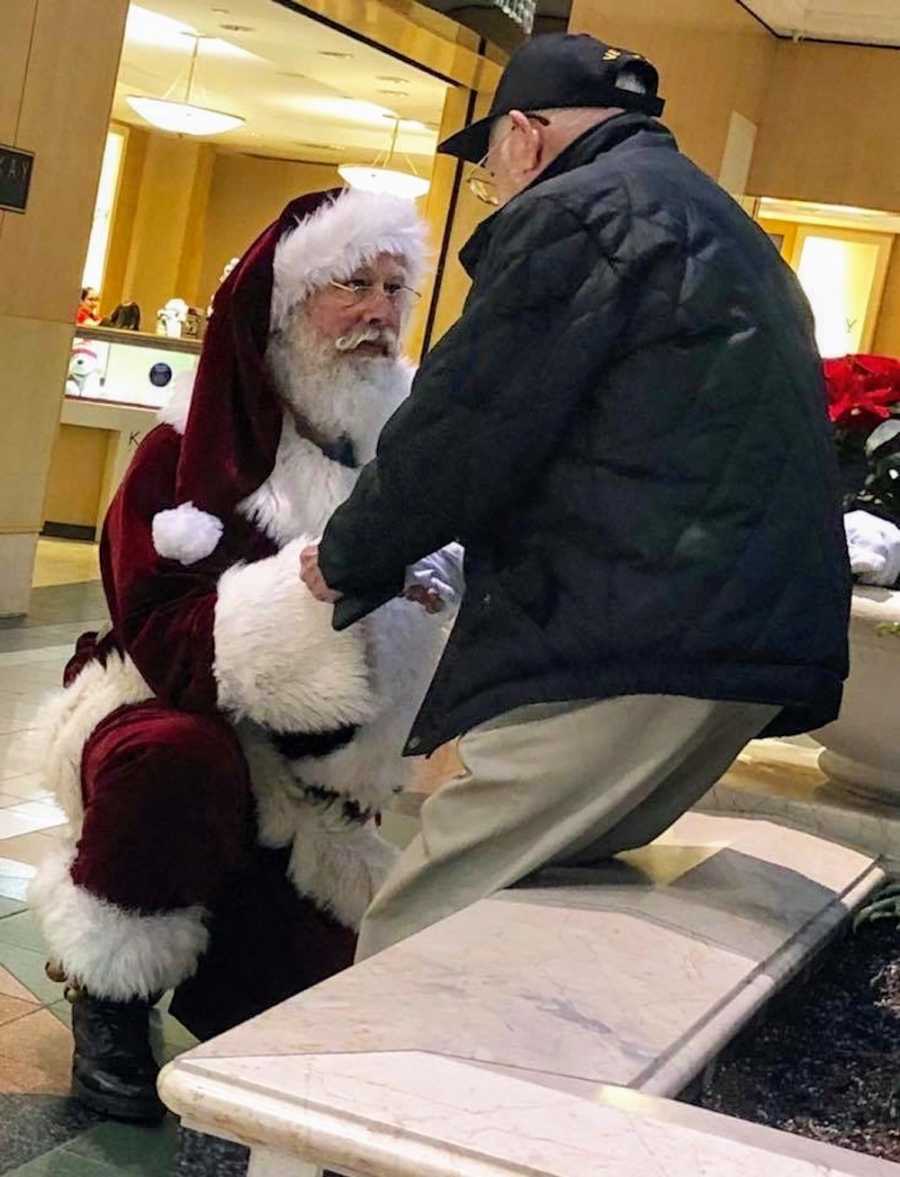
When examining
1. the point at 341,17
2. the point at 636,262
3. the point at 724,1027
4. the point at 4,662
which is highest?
the point at 341,17

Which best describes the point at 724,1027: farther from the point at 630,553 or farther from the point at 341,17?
the point at 341,17

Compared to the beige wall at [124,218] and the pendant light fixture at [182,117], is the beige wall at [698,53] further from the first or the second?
the beige wall at [124,218]

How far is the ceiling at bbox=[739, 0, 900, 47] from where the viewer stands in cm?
1007

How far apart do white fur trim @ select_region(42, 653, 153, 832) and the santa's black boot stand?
0.29 m

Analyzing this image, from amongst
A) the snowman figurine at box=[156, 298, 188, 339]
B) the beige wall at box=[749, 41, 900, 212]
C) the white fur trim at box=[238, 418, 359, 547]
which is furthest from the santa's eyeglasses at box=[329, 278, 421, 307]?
the snowman figurine at box=[156, 298, 188, 339]

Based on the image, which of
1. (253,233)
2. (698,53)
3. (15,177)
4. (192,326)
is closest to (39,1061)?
(15,177)

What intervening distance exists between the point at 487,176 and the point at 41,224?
4.42 m

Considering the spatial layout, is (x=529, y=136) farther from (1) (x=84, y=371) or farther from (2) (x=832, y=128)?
(2) (x=832, y=128)

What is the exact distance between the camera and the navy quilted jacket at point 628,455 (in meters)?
1.73

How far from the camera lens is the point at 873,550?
2.50m

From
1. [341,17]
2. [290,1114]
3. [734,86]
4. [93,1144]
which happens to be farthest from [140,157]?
[290,1114]

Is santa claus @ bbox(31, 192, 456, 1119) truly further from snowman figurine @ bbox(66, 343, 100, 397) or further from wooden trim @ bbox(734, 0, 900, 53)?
wooden trim @ bbox(734, 0, 900, 53)

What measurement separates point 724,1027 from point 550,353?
68 cm

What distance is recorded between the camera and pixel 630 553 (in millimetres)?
1740
